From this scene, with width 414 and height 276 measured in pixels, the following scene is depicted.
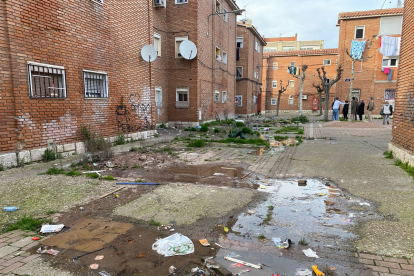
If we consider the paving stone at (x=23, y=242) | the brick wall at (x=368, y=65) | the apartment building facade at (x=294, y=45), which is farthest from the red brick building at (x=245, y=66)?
the apartment building facade at (x=294, y=45)

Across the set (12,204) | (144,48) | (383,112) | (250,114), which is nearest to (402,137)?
(12,204)

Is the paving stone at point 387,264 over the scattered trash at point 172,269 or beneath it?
over

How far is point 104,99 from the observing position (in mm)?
10000

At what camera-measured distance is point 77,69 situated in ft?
28.5

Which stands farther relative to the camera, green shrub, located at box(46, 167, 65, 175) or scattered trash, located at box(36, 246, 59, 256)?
green shrub, located at box(46, 167, 65, 175)

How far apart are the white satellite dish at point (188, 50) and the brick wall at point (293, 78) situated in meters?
28.2

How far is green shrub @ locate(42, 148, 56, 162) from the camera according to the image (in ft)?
24.8

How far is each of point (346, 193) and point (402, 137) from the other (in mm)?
3613

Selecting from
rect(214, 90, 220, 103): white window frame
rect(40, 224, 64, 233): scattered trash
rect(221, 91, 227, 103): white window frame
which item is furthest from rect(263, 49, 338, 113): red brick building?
rect(40, 224, 64, 233): scattered trash

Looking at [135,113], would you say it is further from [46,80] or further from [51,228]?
[51,228]

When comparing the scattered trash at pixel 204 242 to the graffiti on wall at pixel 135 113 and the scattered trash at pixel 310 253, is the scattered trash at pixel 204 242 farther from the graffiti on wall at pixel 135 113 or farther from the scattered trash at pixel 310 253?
the graffiti on wall at pixel 135 113

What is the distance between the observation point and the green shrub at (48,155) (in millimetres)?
7547

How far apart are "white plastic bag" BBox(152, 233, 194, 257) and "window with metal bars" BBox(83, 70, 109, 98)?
292 inches

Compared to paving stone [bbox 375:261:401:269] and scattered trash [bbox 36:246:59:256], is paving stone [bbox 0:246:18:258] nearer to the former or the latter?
scattered trash [bbox 36:246:59:256]
